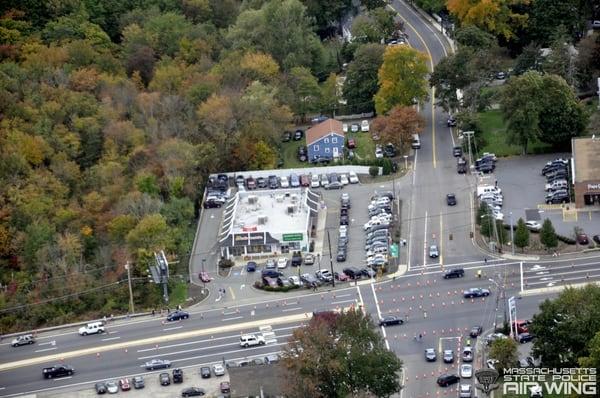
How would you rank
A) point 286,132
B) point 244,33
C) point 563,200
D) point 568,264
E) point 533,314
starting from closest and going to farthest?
point 533,314, point 568,264, point 563,200, point 286,132, point 244,33

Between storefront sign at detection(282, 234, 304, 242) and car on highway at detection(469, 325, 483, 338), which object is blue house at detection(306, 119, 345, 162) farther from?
A: car on highway at detection(469, 325, 483, 338)

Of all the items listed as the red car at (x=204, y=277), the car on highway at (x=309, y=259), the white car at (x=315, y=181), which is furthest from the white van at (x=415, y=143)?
the red car at (x=204, y=277)

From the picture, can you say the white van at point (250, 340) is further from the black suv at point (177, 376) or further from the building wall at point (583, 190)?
the building wall at point (583, 190)

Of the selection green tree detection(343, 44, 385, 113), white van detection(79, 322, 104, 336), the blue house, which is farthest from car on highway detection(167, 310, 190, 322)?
green tree detection(343, 44, 385, 113)

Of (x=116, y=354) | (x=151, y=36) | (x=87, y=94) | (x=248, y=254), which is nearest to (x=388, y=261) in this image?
(x=248, y=254)

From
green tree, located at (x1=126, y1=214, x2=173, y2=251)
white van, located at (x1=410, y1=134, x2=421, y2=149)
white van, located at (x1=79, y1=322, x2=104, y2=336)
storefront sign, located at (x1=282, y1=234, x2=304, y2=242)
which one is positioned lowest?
white van, located at (x1=79, y1=322, x2=104, y2=336)

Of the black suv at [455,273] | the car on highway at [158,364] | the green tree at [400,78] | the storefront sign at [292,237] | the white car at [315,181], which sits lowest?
the car on highway at [158,364]

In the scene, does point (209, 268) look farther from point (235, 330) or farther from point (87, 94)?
point (87, 94)
